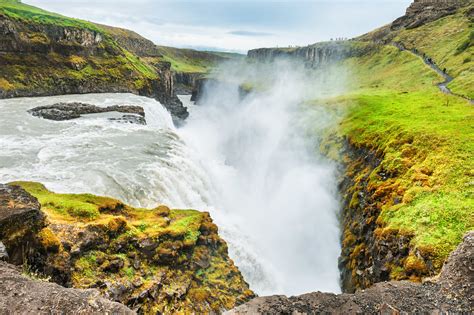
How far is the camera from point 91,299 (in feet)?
29.6

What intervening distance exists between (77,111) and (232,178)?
28800 mm

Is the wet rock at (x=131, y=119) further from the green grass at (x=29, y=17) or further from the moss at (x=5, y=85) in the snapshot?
the green grass at (x=29, y=17)

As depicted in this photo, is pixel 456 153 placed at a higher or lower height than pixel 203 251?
higher

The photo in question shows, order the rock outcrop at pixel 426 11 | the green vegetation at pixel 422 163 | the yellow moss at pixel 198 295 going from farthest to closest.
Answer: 1. the rock outcrop at pixel 426 11
2. the green vegetation at pixel 422 163
3. the yellow moss at pixel 198 295

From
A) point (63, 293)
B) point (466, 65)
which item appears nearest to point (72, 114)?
point (63, 293)

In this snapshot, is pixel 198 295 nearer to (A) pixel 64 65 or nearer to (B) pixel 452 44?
(A) pixel 64 65

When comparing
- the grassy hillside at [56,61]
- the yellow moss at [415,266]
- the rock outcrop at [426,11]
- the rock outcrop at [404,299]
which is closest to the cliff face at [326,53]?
the rock outcrop at [426,11]

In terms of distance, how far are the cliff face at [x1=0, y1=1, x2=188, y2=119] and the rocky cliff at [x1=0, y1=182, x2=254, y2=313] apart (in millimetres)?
58283

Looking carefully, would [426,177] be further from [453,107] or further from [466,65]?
[466,65]

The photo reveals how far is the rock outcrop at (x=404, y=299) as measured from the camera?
12.2 metres

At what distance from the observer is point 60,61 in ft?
253

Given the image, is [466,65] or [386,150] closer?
[386,150]

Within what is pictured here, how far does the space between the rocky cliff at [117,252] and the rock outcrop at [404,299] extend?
13.8 ft

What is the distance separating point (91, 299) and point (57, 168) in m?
21.9
